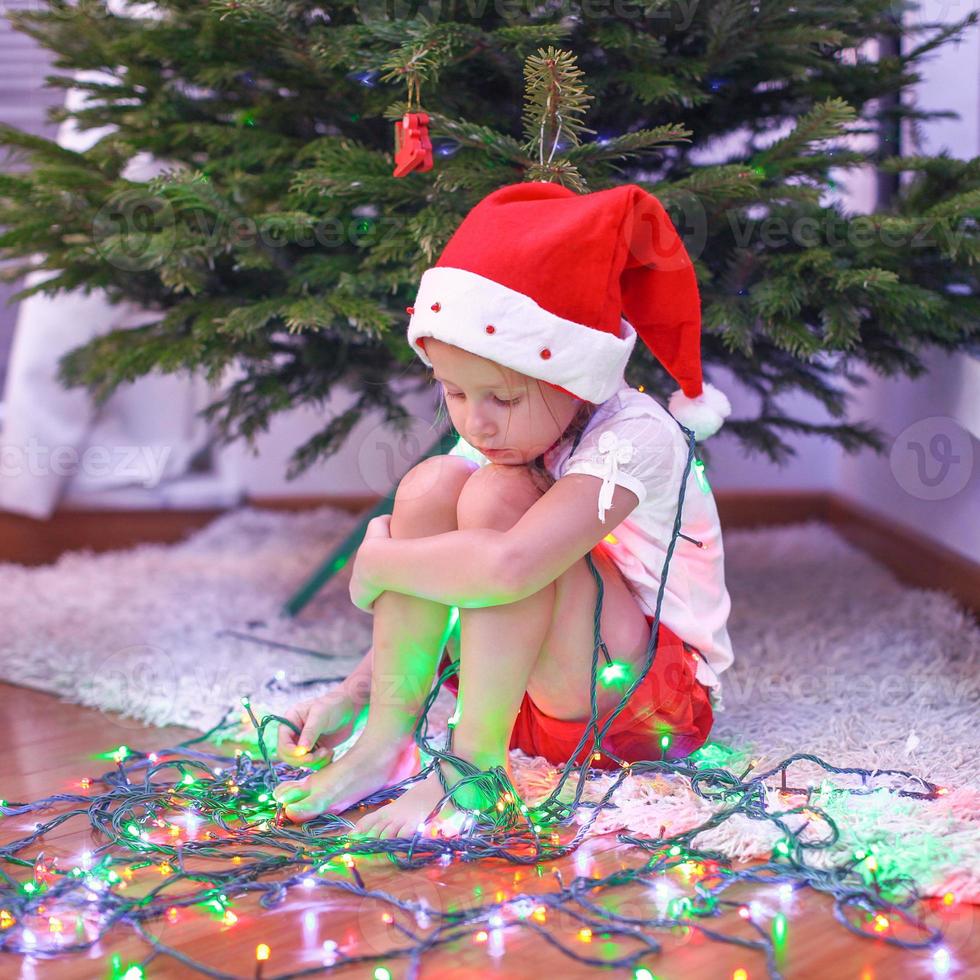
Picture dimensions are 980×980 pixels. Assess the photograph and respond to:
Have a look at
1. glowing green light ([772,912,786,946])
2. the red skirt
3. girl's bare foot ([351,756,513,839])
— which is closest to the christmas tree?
the red skirt

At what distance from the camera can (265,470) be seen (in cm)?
239

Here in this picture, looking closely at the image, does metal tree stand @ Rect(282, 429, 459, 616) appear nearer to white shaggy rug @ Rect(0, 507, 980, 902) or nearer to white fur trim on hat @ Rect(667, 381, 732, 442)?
white shaggy rug @ Rect(0, 507, 980, 902)

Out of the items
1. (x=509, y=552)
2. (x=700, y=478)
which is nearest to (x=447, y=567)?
(x=509, y=552)

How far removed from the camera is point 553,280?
0.90 metres

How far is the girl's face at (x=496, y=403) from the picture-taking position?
93 cm

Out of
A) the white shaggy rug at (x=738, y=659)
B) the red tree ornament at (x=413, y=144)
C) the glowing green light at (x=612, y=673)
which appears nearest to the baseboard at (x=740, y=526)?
the white shaggy rug at (x=738, y=659)

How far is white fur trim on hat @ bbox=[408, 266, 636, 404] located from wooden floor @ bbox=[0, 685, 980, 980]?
0.39m

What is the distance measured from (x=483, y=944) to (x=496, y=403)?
0.42m

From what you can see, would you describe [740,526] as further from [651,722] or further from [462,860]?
[462,860]

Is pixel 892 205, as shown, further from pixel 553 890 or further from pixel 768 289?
pixel 553 890

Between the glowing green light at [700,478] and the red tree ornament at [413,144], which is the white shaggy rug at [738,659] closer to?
the glowing green light at [700,478]

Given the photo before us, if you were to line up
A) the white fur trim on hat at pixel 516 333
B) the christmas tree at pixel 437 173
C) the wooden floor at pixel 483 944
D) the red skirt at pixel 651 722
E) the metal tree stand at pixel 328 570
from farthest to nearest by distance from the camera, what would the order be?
the metal tree stand at pixel 328 570 → the christmas tree at pixel 437 173 → the red skirt at pixel 651 722 → the white fur trim on hat at pixel 516 333 → the wooden floor at pixel 483 944

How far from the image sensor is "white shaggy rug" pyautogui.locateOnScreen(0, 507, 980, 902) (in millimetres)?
932

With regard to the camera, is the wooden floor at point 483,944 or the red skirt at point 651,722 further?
the red skirt at point 651,722
